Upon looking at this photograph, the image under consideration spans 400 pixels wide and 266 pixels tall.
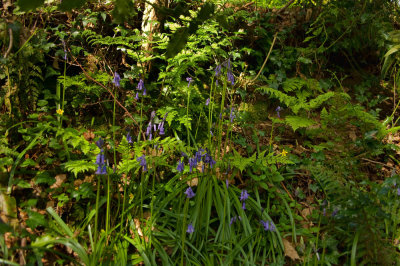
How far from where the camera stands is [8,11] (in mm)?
2893

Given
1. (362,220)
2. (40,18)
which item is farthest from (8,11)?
(362,220)

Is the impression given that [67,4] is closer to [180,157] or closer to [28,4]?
[28,4]

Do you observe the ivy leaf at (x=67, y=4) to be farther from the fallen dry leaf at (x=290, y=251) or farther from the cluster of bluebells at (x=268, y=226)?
the fallen dry leaf at (x=290, y=251)

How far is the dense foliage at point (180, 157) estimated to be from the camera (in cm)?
205

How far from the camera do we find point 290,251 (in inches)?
92.9

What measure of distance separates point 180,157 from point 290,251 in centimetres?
125

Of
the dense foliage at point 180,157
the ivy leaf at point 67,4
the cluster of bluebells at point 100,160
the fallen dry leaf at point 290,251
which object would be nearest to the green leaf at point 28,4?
the ivy leaf at point 67,4

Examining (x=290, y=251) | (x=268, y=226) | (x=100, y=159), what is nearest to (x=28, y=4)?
(x=100, y=159)

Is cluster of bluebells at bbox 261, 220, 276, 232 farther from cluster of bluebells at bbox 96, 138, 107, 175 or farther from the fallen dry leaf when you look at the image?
cluster of bluebells at bbox 96, 138, 107, 175

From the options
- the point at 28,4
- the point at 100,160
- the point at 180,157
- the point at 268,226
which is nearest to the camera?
the point at 28,4

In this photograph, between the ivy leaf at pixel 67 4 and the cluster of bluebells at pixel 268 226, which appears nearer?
the ivy leaf at pixel 67 4

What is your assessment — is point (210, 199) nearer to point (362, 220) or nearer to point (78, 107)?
point (362, 220)

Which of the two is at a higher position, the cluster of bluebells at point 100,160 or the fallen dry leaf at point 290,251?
the cluster of bluebells at point 100,160

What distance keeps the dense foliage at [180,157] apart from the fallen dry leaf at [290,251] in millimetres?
13
